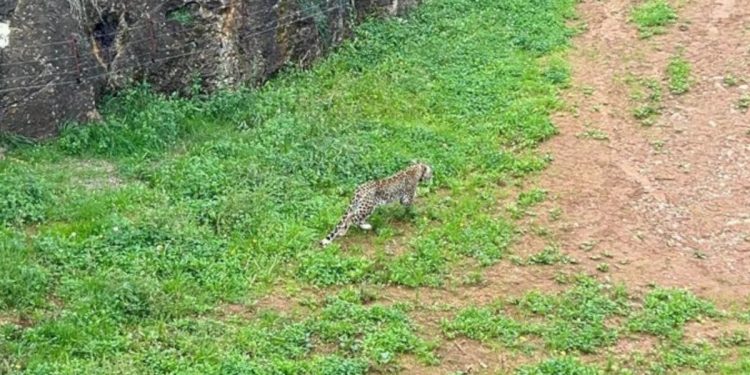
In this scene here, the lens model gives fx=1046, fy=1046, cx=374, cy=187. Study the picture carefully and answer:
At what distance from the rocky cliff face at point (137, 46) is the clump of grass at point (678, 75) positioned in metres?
4.83

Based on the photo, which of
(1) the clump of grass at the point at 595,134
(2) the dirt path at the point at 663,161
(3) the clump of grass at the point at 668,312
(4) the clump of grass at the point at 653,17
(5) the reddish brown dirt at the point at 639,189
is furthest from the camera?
(4) the clump of grass at the point at 653,17

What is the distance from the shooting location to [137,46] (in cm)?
1338

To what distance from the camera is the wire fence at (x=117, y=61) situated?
12172 millimetres

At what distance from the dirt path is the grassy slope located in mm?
540

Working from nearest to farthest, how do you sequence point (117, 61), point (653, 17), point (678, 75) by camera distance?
point (117, 61) → point (678, 75) → point (653, 17)

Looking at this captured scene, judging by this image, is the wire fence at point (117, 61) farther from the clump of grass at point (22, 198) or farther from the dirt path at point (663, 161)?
the dirt path at point (663, 161)

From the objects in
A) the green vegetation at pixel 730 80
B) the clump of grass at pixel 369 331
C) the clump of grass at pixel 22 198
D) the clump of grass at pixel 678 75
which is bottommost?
the green vegetation at pixel 730 80

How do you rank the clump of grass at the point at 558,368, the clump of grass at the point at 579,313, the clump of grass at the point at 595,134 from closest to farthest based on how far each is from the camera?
1. the clump of grass at the point at 558,368
2. the clump of grass at the point at 579,313
3. the clump of grass at the point at 595,134

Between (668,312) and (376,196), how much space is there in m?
3.24

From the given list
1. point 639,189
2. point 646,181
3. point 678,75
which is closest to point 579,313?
point 639,189

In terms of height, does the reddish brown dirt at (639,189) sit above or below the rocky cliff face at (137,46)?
below

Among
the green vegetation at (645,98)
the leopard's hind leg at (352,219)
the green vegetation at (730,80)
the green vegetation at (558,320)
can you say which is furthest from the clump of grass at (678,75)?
the leopard's hind leg at (352,219)

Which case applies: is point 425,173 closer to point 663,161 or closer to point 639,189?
point 639,189

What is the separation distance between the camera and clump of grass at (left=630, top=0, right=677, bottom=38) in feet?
53.5
